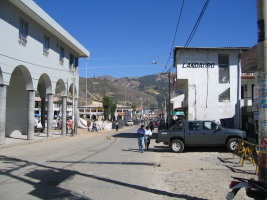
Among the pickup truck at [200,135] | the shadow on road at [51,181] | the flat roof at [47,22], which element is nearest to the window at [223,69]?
the pickup truck at [200,135]

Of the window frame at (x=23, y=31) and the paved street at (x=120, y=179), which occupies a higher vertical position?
the window frame at (x=23, y=31)

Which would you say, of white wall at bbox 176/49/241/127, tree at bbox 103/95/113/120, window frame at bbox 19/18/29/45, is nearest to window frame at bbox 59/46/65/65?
window frame at bbox 19/18/29/45

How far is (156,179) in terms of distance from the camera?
8.96 meters

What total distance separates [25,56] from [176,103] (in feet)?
134

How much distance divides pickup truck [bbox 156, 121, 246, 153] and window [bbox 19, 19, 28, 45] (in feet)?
41.0

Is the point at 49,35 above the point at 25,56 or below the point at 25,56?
above

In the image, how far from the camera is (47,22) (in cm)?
2361

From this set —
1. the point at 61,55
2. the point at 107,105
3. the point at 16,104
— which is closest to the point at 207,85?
the point at 61,55

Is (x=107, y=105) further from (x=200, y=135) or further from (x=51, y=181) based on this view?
(x=51, y=181)

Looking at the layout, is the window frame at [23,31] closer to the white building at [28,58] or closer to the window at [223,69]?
the white building at [28,58]

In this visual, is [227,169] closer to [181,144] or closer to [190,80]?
[181,144]

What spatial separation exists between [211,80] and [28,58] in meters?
17.5

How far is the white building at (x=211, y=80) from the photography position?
29000mm

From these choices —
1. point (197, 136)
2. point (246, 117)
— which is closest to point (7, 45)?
point (197, 136)
